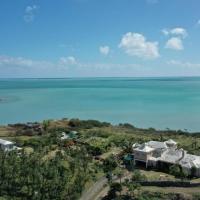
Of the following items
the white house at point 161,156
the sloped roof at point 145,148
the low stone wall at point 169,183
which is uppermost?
the sloped roof at point 145,148

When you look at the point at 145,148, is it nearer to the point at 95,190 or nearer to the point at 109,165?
the point at 109,165

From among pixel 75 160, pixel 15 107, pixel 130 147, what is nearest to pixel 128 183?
pixel 75 160

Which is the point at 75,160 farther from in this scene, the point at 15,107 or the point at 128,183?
the point at 15,107

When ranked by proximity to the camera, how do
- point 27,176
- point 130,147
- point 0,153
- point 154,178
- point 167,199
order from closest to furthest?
point 167,199, point 27,176, point 154,178, point 0,153, point 130,147

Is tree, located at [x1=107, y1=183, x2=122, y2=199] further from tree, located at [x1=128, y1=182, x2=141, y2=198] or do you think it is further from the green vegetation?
tree, located at [x1=128, y1=182, x2=141, y2=198]

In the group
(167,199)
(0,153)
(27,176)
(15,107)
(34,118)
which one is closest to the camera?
(167,199)

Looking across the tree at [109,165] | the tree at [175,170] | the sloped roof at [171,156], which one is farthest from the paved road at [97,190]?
the sloped roof at [171,156]

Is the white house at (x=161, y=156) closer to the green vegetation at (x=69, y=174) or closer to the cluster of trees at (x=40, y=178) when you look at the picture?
the green vegetation at (x=69, y=174)

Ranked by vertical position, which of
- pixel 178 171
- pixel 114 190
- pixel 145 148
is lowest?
pixel 114 190

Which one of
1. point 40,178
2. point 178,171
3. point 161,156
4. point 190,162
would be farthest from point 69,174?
point 190,162

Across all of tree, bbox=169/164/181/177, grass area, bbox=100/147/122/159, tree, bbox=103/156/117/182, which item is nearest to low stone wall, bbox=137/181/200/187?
tree, bbox=169/164/181/177

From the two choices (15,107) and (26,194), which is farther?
(15,107)
